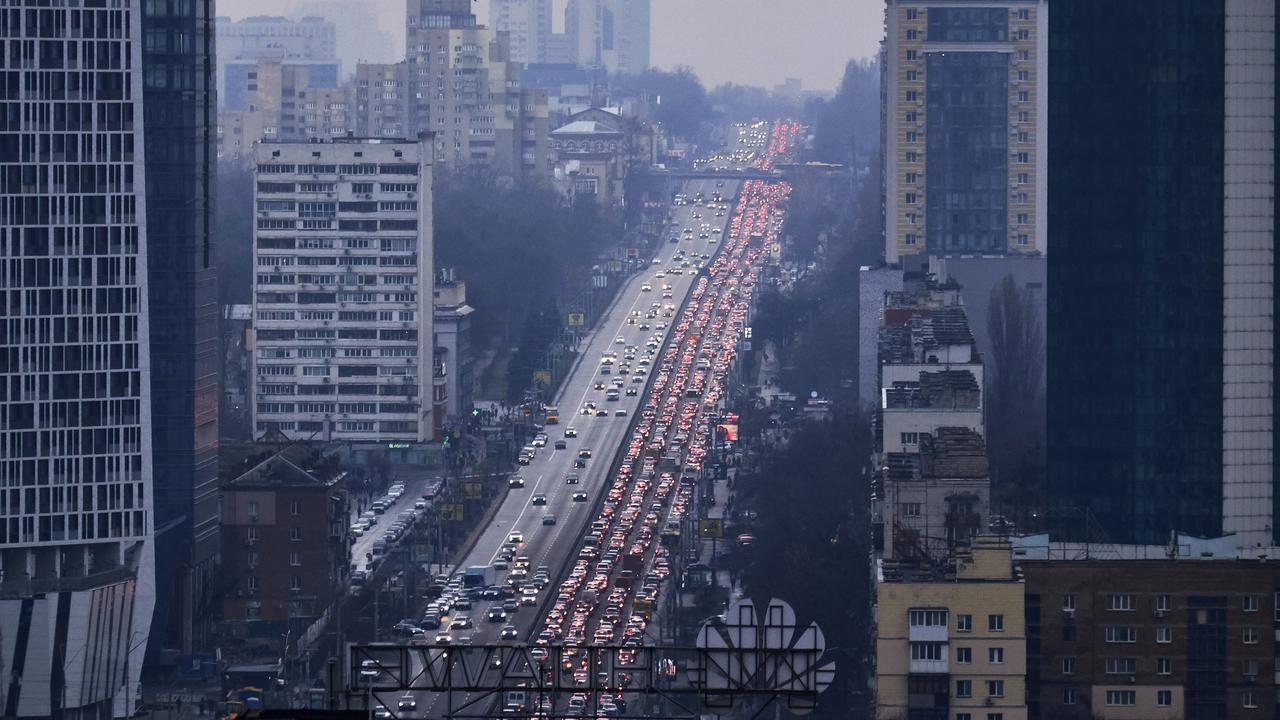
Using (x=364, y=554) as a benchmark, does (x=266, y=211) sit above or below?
above

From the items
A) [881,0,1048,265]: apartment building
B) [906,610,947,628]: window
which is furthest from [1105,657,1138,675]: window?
[881,0,1048,265]: apartment building

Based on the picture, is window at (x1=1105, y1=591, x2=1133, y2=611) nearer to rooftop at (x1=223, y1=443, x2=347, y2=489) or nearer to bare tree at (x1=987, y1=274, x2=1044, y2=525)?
bare tree at (x1=987, y1=274, x2=1044, y2=525)

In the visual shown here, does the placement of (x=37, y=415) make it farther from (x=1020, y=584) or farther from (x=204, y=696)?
(x=1020, y=584)

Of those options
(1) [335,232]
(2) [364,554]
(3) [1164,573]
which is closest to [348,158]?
(1) [335,232]

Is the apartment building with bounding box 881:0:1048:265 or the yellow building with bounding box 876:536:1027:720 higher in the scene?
the apartment building with bounding box 881:0:1048:265

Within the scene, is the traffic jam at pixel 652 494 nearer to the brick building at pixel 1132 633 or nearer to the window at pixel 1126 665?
the brick building at pixel 1132 633

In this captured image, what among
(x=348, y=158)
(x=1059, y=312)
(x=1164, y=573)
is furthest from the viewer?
(x=348, y=158)
